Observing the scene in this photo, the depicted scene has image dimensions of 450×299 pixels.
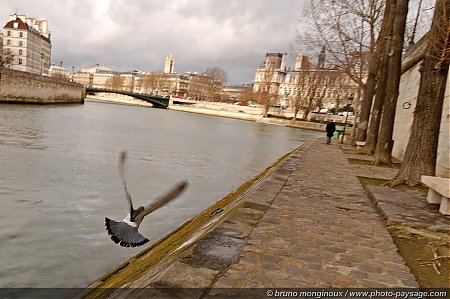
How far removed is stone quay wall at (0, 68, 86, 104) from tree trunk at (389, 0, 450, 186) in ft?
128

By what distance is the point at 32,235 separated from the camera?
6391 mm

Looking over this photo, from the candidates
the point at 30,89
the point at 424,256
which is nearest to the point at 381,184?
the point at 424,256

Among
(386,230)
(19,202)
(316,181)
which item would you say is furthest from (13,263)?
(316,181)

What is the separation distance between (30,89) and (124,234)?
46.0m

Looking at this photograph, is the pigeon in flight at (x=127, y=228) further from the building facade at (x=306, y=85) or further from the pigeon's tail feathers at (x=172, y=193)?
the building facade at (x=306, y=85)

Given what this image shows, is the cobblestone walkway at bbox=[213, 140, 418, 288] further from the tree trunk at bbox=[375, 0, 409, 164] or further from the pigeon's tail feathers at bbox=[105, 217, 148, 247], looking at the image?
the tree trunk at bbox=[375, 0, 409, 164]

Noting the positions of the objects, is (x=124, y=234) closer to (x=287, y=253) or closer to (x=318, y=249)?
(x=287, y=253)

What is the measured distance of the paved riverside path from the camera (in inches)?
128

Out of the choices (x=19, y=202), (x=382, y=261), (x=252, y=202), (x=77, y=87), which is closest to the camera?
(x=382, y=261)

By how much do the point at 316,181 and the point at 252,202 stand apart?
3381 millimetres

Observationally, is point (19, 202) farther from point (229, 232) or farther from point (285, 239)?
point (285, 239)

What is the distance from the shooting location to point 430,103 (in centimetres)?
790

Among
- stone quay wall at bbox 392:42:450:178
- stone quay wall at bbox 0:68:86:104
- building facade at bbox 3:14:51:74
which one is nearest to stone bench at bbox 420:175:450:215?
stone quay wall at bbox 392:42:450:178

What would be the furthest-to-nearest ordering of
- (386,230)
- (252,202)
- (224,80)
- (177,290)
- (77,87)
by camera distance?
1. (224,80)
2. (77,87)
3. (252,202)
4. (386,230)
5. (177,290)
